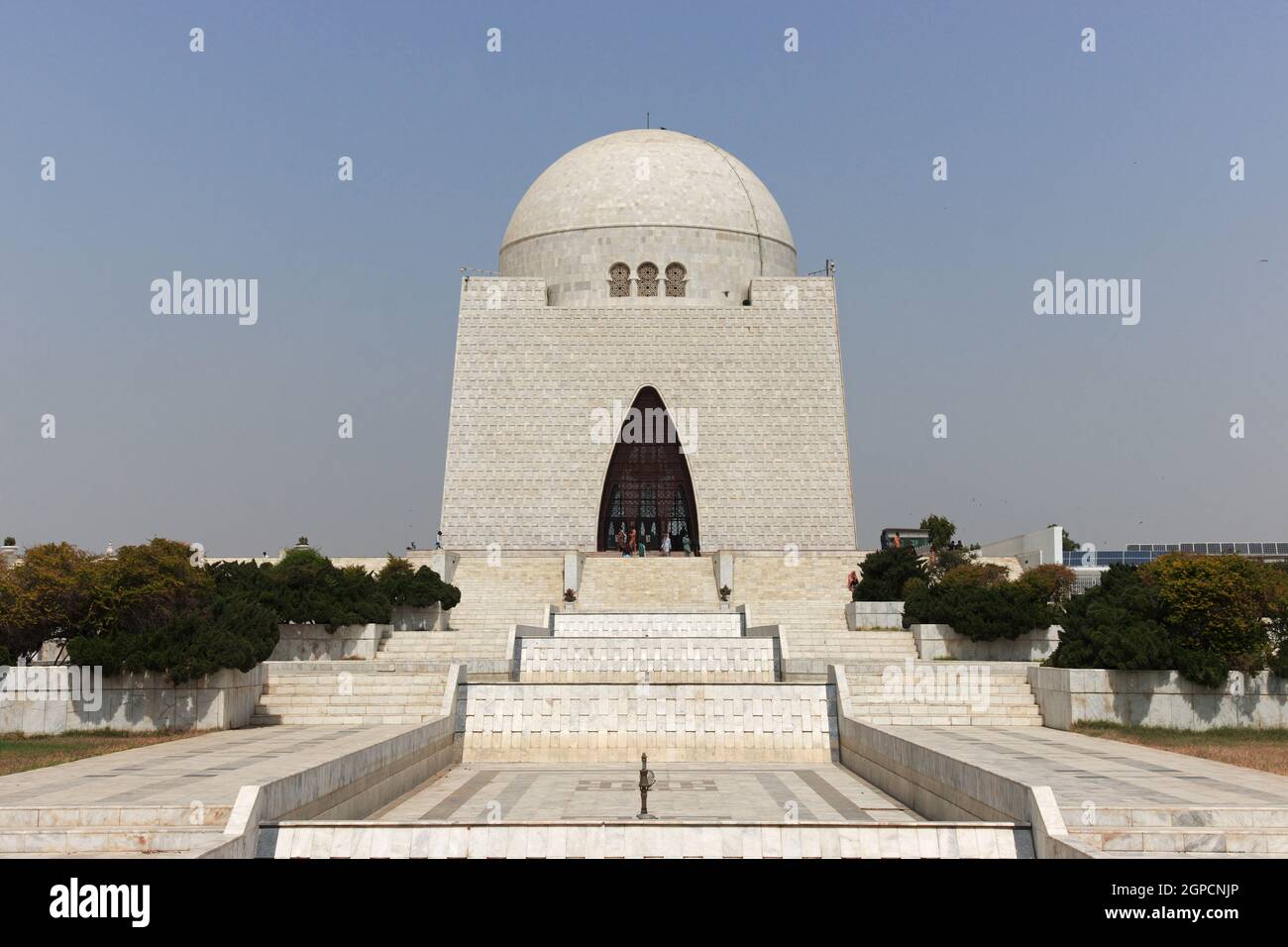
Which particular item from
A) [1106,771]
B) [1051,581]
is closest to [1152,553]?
[1051,581]

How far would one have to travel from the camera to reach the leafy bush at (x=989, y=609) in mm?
17031

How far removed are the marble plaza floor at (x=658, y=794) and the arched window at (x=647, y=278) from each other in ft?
57.0

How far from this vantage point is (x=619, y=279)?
29.7 m

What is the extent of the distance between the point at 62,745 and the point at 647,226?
19.8m

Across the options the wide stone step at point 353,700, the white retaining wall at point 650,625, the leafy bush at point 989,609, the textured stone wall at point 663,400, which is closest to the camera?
the wide stone step at point 353,700

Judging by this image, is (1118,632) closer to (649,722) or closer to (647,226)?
(649,722)

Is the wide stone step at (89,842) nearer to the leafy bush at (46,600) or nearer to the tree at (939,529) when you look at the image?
the leafy bush at (46,600)

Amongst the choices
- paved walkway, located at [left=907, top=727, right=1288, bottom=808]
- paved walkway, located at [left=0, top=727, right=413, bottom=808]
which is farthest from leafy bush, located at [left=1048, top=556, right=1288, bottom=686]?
paved walkway, located at [left=0, top=727, right=413, bottom=808]

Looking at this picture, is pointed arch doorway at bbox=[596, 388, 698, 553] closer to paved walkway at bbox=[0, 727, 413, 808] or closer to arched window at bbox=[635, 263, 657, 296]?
arched window at bbox=[635, 263, 657, 296]

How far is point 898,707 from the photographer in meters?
14.1

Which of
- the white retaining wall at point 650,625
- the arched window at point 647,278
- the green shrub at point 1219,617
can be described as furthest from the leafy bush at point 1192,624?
the arched window at point 647,278

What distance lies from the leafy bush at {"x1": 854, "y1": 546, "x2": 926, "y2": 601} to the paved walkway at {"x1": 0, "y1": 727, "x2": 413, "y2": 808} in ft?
29.4
